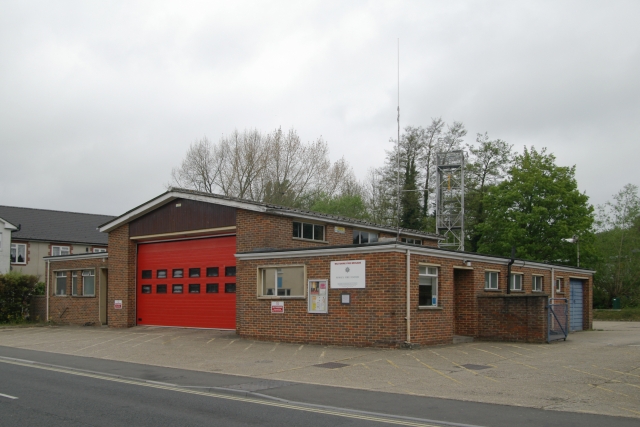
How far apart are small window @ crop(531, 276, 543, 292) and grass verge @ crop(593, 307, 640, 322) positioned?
17331 millimetres

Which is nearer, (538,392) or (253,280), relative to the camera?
(538,392)

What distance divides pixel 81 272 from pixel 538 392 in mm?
24318

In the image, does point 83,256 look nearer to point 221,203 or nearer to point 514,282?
point 221,203

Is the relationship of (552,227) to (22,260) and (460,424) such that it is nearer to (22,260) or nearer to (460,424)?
(460,424)

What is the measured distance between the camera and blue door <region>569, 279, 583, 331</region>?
27.4 meters

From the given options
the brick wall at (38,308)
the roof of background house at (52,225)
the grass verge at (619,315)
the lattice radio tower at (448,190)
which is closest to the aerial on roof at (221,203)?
the brick wall at (38,308)

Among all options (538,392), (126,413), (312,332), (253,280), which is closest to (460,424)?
(538,392)

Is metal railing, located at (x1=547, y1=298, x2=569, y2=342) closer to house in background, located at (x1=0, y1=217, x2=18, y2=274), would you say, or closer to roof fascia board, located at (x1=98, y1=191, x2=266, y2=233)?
roof fascia board, located at (x1=98, y1=191, x2=266, y2=233)

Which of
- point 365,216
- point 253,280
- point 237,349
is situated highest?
point 365,216

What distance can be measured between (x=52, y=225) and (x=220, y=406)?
4364 centimetres

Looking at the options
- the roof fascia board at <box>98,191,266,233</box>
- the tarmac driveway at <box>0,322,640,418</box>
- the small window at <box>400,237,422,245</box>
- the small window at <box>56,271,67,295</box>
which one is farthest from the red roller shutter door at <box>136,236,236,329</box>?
the small window at <box>400,237,422,245</box>

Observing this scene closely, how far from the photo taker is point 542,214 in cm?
3997

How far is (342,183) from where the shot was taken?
164 ft

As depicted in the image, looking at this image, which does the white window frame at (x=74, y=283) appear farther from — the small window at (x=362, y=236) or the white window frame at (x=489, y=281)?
the white window frame at (x=489, y=281)
